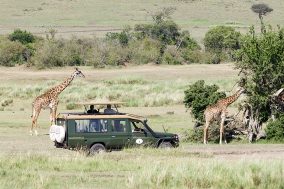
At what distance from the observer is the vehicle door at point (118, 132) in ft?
80.2

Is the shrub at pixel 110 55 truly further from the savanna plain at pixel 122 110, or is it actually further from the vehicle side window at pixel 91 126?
the vehicle side window at pixel 91 126

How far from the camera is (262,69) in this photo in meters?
29.5

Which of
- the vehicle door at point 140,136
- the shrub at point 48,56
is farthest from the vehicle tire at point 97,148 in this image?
the shrub at point 48,56

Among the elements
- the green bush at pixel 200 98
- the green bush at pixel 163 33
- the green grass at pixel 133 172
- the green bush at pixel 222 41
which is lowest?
→ the green grass at pixel 133 172

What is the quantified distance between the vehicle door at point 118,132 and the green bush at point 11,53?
48436mm

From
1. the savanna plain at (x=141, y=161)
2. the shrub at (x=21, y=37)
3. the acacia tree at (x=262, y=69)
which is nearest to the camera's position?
the savanna plain at (x=141, y=161)

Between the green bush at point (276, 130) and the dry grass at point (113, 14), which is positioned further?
the dry grass at point (113, 14)

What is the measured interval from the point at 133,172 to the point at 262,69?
436 inches

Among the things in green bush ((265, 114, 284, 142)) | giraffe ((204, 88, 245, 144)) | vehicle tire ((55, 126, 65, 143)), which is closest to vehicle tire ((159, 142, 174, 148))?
vehicle tire ((55, 126, 65, 143))

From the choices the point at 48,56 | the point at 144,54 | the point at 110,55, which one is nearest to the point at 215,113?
the point at 48,56

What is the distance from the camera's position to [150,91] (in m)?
51.8

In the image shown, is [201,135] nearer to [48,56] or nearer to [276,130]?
[276,130]

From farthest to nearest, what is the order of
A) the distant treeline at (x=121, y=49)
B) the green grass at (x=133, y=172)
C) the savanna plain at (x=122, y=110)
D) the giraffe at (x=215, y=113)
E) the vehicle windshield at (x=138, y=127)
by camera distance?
1. the distant treeline at (x=121, y=49)
2. the giraffe at (x=215, y=113)
3. the vehicle windshield at (x=138, y=127)
4. the savanna plain at (x=122, y=110)
5. the green grass at (x=133, y=172)

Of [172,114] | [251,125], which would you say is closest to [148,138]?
[251,125]
